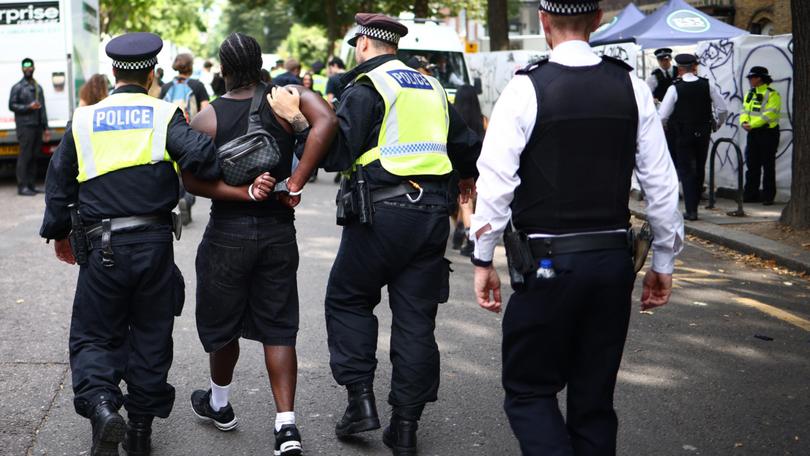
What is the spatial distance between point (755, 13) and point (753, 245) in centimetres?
1517

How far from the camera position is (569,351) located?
3.66 metres

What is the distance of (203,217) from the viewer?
1296 cm

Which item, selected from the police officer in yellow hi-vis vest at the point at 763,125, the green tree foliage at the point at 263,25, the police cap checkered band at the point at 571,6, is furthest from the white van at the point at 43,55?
the green tree foliage at the point at 263,25

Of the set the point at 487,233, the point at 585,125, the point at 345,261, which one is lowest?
the point at 345,261

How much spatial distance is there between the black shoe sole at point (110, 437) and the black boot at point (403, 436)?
1.17 m

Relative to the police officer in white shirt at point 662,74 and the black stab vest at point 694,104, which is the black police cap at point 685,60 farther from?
the police officer in white shirt at point 662,74

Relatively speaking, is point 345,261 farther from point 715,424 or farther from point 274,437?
point 715,424

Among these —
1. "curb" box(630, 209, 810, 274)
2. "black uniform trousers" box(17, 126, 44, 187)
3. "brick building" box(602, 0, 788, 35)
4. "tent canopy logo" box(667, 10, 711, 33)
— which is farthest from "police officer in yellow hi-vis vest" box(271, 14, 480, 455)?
"brick building" box(602, 0, 788, 35)

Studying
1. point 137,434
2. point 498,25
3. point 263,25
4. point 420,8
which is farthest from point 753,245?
point 263,25

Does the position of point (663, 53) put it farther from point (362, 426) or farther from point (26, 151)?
point (362, 426)

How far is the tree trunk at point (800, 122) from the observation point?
11.1 meters

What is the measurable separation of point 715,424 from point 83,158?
313 cm

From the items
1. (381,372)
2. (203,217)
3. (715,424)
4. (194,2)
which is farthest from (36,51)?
(194,2)

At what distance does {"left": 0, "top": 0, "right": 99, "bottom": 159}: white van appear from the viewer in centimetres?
1666
